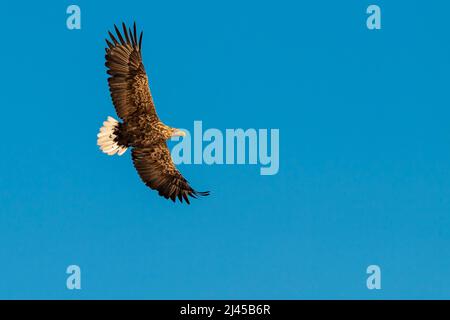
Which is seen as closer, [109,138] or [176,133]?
[109,138]

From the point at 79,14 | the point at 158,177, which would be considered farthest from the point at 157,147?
the point at 79,14

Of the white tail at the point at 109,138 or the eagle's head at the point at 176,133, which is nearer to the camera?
the white tail at the point at 109,138

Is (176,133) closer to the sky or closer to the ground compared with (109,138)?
closer to the sky
